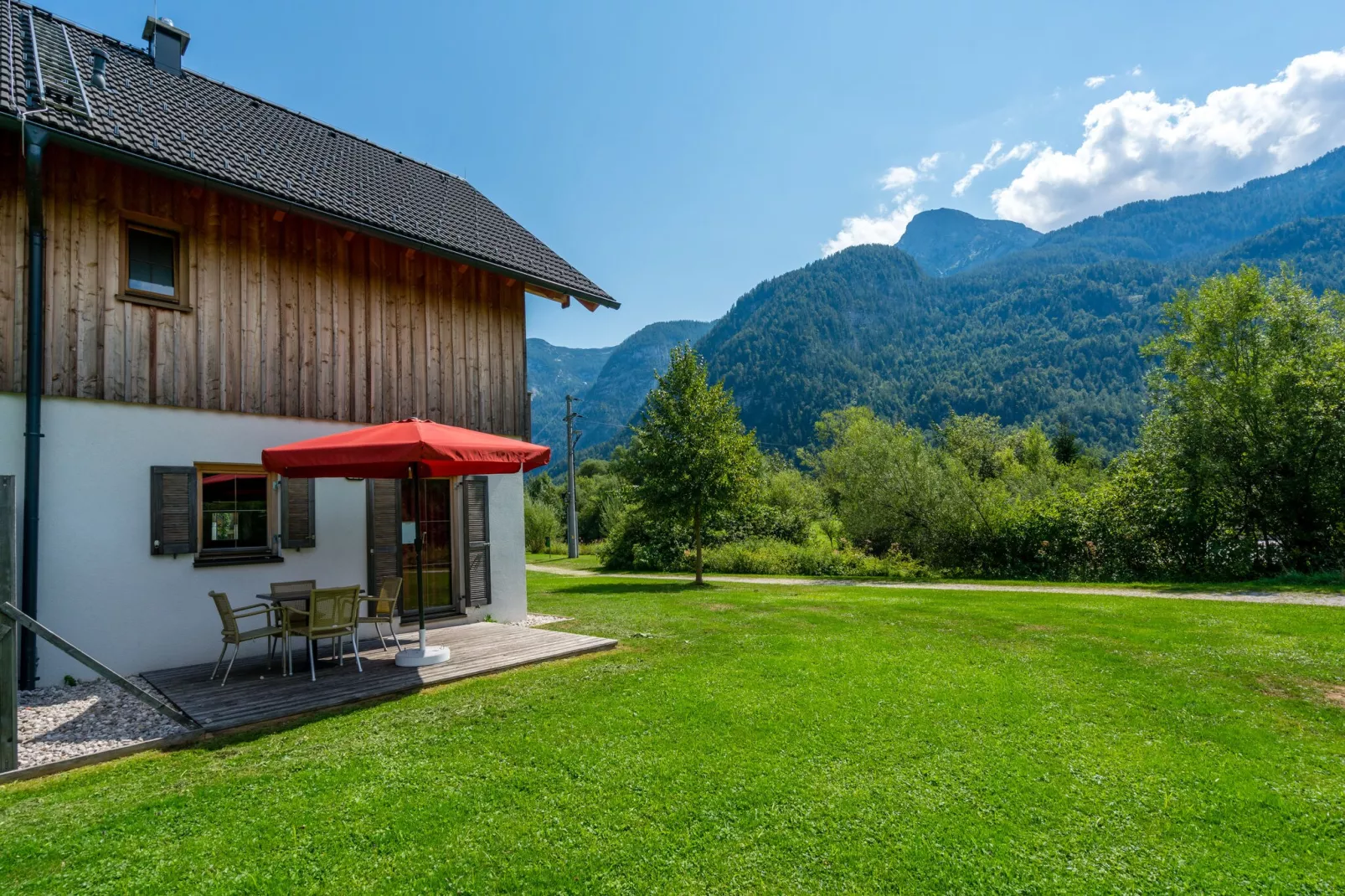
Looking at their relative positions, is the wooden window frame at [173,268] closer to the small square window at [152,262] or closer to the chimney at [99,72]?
the small square window at [152,262]

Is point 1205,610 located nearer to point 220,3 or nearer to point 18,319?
point 18,319

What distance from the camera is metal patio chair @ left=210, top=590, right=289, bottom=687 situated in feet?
20.5

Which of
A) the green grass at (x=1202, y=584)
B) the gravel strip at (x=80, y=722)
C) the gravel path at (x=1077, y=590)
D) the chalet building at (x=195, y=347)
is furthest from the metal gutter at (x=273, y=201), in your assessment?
the green grass at (x=1202, y=584)

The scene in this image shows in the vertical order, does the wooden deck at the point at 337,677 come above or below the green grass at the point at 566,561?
above

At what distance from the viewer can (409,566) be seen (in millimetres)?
9305

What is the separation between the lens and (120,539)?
6.81 metres

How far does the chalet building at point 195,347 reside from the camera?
6445mm

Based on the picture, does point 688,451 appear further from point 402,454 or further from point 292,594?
point 402,454

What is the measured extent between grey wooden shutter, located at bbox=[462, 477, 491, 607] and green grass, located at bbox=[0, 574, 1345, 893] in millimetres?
3595

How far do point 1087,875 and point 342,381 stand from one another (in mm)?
8973

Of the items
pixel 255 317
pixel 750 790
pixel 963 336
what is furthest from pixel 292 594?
pixel 963 336

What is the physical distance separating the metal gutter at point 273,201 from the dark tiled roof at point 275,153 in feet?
0.13

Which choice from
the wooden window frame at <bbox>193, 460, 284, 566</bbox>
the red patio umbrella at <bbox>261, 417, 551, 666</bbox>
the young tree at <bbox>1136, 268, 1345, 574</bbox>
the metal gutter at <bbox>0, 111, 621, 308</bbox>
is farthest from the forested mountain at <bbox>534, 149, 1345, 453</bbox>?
the red patio umbrella at <bbox>261, 417, 551, 666</bbox>

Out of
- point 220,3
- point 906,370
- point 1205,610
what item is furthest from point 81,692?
point 906,370
